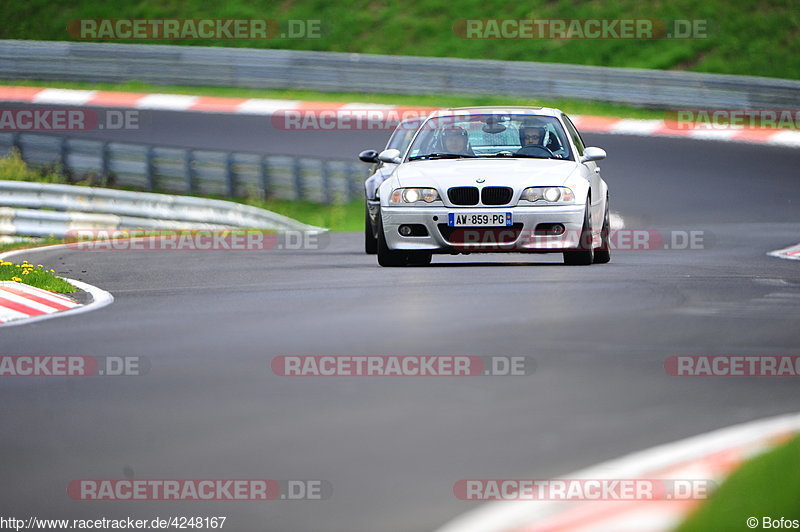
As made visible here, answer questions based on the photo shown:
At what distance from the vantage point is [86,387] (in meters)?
8.03

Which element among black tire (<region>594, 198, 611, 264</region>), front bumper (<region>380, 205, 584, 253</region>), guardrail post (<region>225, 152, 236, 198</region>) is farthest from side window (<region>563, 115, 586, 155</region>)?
guardrail post (<region>225, 152, 236, 198</region>)

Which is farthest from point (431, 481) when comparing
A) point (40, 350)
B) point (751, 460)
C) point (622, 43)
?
point (622, 43)

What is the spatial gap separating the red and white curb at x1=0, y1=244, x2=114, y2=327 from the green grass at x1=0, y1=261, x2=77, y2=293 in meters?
0.17

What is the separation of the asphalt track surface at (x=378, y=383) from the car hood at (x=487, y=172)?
2.67ft

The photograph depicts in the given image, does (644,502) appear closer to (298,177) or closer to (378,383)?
(378,383)

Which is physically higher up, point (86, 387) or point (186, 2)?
point (186, 2)

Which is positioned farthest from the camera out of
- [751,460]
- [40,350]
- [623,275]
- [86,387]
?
[623,275]

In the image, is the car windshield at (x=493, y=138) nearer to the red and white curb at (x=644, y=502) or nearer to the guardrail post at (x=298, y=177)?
the red and white curb at (x=644, y=502)

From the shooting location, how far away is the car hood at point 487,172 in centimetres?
1259

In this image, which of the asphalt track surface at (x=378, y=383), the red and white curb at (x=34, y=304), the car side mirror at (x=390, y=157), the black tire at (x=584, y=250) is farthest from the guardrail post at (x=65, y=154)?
the black tire at (x=584, y=250)

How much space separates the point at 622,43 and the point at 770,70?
351cm

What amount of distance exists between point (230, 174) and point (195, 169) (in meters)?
0.62

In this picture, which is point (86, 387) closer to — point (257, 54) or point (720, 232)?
point (720, 232)

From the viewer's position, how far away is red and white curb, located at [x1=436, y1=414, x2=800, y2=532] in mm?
4871
